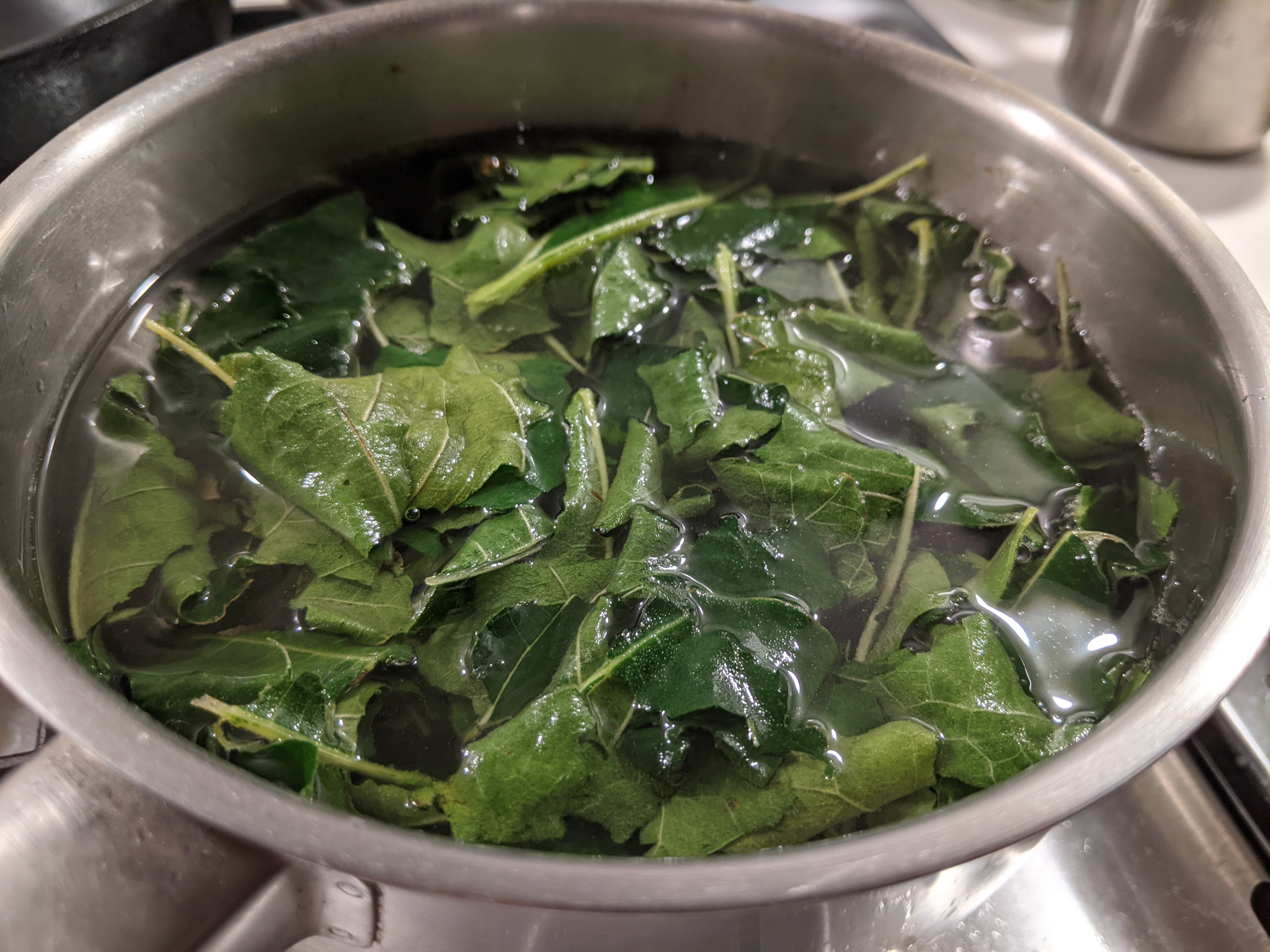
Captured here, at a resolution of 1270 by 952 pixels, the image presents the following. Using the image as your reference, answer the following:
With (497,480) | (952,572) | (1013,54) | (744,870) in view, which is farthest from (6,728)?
(1013,54)

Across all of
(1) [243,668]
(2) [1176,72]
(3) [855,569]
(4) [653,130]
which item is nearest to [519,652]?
(1) [243,668]

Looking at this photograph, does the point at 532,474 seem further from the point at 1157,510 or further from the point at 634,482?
the point at 1157,510

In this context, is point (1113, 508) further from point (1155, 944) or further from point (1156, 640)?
point (1155, 944)

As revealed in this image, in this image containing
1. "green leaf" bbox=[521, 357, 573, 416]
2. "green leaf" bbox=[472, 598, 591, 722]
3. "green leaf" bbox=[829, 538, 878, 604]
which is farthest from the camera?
"green leaf" bbox=[521, 357, 573, 416]

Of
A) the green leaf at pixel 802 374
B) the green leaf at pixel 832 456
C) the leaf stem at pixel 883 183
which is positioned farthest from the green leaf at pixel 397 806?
the leaf stem at pixel 883 183

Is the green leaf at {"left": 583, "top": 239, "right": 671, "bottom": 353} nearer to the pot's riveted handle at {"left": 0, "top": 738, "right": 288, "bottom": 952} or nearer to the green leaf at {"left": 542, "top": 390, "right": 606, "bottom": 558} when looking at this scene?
the green leaf at {"left": 542, "top": 390, "right": 606, "bottom": 558}

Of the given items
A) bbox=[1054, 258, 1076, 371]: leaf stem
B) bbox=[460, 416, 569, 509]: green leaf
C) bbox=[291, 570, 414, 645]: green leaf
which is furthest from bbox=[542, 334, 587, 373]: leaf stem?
bbox=[1054, 258, 1076, 371]: leaf stem
